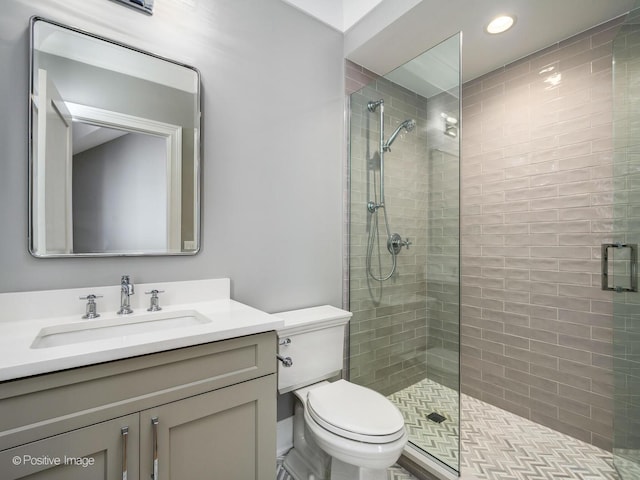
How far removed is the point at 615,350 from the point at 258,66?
7.84ft

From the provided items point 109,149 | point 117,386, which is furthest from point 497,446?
point 109,149

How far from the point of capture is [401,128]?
1893 millimetres

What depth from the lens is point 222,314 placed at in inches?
49.9

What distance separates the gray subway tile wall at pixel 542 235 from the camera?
180 cm

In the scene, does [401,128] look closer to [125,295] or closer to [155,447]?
[125,295]

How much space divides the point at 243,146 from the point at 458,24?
138 cm

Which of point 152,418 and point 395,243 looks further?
point 395,243

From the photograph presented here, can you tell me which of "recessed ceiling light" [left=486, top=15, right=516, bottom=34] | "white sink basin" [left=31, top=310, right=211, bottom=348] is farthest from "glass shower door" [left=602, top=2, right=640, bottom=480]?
"white sink basin" [left=31, top=310, right=211, bottom=348]

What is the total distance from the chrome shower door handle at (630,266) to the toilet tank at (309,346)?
4.54 ft

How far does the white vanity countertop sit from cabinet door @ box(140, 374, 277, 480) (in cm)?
19

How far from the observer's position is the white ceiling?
163 centimetres

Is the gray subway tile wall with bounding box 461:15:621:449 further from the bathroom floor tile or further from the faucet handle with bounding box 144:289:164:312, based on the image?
the faucet handle with bounding box 144:289:164:312

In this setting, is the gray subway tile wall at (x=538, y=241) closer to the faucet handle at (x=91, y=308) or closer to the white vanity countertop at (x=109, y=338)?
the white vanity countertop at (x=109, y=338)

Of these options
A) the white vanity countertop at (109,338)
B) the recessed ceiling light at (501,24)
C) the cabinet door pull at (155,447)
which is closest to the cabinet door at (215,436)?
the cabinet door pull at (155,447)
